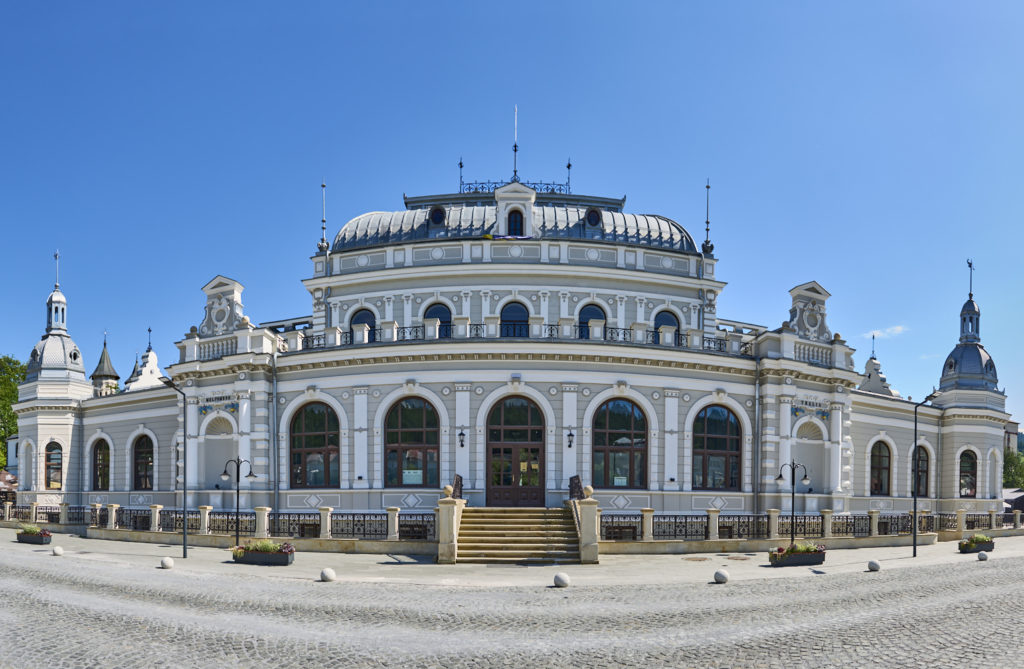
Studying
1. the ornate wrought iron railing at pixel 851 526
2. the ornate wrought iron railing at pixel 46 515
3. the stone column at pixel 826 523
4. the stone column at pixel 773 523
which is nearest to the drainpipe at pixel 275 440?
the ornate wrought iron railing at pixel 46 515

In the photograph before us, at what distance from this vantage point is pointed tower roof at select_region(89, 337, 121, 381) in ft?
196

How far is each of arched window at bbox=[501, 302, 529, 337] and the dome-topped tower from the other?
28.0 metres

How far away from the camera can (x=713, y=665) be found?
1160cm

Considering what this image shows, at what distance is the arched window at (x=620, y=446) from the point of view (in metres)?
29.9

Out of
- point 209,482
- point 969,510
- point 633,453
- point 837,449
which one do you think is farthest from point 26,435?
point 969,510

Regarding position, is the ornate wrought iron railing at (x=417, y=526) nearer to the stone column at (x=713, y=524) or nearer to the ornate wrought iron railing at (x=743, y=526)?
the stone column at (x=713, y=524)

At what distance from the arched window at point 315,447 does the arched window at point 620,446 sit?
11166mm

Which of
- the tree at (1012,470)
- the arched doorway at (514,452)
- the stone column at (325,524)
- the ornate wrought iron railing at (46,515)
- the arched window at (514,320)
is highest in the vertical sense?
the arched window at (514,320)

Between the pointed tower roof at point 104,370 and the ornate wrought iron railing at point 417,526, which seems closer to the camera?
the ornate wrought iron railing at point 417,526

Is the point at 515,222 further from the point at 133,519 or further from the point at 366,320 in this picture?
the point at 133,519

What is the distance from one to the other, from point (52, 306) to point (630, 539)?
1608 inches

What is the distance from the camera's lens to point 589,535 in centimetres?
2388

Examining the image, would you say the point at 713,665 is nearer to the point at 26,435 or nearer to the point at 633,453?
the point at 633,453

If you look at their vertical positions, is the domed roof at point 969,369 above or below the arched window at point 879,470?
above
